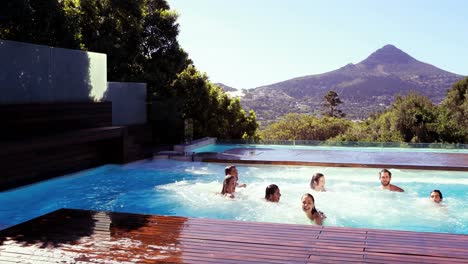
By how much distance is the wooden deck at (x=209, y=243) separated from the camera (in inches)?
158

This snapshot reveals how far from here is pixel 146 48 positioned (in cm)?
1684

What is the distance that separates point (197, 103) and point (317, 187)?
7.38m

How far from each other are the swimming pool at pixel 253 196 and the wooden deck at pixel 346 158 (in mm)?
153

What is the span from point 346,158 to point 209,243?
25.0ft

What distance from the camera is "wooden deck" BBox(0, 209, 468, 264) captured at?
4004 mm

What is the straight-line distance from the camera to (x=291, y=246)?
429 centimetres

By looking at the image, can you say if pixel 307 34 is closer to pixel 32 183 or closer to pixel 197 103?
pixel 197 103

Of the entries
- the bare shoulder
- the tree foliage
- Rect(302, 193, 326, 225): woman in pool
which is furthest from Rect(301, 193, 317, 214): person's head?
the tree foliage

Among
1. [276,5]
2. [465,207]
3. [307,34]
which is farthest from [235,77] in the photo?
[465,207]

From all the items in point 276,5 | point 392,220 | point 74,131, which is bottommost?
point 392,220

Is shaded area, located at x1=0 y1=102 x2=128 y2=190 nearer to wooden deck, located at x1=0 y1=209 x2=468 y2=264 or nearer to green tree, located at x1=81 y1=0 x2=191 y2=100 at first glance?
wooden deck, located at x1=0 y1=209 x2=468 y2=264

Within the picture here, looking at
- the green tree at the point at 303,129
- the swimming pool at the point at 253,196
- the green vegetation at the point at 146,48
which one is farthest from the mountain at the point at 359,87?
the swimming pool at the point at 253,196

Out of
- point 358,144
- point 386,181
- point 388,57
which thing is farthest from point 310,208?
point 388,57

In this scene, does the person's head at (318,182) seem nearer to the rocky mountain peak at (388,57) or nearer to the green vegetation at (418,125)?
the green vegetation at (418,125)
